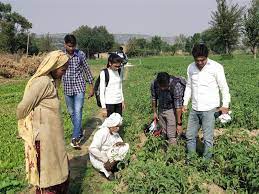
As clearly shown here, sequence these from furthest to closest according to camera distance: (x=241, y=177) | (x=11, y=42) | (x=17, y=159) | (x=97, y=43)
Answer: (x=97, y=43) → (x=11, y=42) → (x=17, y=159) → (x=241, y=177)

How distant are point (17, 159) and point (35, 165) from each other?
2.91 meters

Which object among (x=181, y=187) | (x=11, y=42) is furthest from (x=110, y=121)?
(x=11, y=42)

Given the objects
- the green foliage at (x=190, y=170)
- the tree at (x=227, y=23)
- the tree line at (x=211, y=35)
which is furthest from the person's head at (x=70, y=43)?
the tree at (x=227, y=23)

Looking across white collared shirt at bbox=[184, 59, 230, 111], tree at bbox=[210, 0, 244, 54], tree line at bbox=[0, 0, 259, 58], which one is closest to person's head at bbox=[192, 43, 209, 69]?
white collared shirt at bbox=[184, 59, 230, 111]

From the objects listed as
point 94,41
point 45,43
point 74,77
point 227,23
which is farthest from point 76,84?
point 94,41

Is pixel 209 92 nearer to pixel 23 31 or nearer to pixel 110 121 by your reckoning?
pixel 110 121

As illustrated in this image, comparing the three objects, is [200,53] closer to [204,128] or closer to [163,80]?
[163,80]

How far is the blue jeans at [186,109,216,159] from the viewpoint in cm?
571

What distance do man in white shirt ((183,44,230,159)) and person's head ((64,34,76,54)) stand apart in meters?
2.24

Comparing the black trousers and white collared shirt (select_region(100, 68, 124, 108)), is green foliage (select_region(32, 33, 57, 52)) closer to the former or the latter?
the black trousers

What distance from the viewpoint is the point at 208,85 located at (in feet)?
18.6

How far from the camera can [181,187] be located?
4668 mm

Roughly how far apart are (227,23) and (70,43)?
1653 inches

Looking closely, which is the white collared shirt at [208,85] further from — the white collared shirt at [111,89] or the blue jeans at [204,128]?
the white collared shirt at [111,89]
